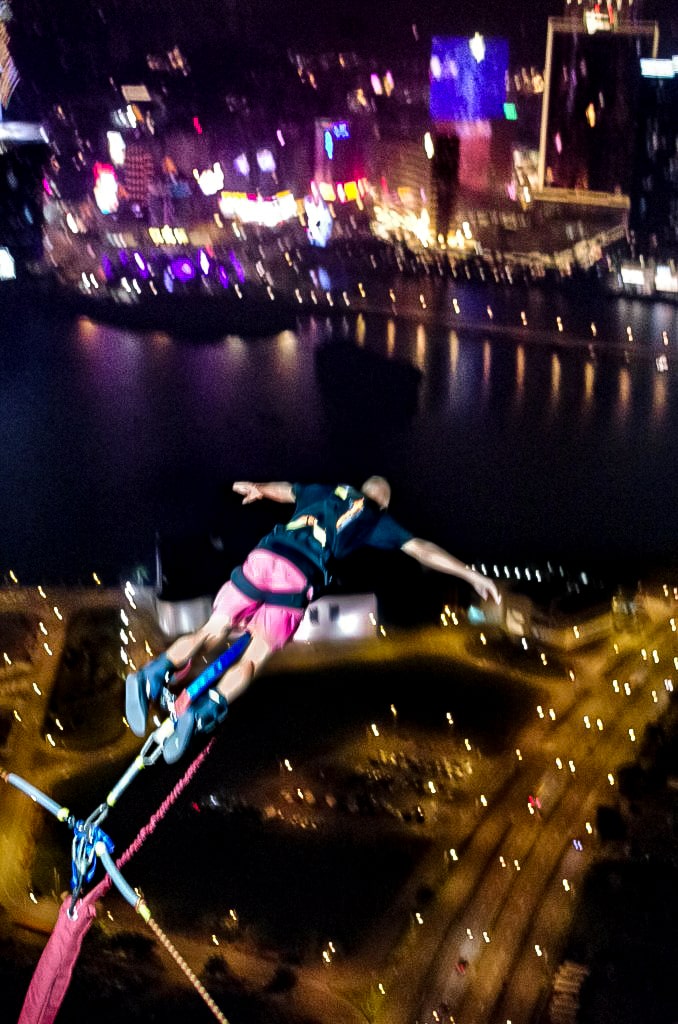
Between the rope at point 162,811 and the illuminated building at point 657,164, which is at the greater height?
the illuminated building at point 657,164

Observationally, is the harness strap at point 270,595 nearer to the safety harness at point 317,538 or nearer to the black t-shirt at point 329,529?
the safety harness at point 317,538

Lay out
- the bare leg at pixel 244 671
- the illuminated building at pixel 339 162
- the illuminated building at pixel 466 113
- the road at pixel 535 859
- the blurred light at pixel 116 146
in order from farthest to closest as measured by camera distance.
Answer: the blurred light at pixel 116 146, the illuminated building at pixel 339 162, the illuminated building at pixel 466 113, the bare leg at pixel 244 671, the road at pixel 535 859

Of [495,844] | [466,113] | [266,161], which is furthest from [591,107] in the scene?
[495,844]

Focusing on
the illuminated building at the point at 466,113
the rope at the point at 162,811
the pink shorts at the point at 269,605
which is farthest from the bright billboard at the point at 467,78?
the rope at the point at 162,811

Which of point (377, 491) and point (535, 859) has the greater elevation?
point (377, 491)

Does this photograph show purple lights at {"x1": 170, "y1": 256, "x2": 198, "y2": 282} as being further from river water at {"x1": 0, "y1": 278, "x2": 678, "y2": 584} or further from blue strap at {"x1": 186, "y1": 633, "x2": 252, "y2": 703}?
blue strap at {"x1": 186, "y1": 633, "x2": 252, "y2": 703}

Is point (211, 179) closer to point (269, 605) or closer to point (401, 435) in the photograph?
point (401, 435)
